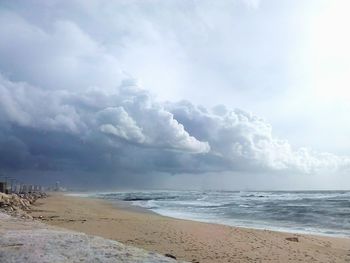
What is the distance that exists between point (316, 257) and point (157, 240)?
239 inches

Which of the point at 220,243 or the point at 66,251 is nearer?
the point at 66,251

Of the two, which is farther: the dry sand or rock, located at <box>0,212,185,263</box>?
the dry sand

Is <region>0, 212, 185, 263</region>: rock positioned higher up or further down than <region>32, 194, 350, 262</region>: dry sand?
higher up

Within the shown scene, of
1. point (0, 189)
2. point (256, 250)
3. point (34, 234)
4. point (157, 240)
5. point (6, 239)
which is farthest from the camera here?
point (0, 189)

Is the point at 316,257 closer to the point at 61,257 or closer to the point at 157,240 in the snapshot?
the point at 157,240

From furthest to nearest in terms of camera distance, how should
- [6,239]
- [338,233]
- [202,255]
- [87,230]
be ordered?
[338,233] < [87,230] < [202,255] < [6,239]

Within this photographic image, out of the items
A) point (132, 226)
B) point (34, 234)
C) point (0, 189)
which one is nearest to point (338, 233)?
point (132, 226)

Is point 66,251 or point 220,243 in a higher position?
point 66,251

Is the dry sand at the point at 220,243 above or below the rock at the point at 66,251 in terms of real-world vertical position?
below

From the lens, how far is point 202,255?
1351 centimetres

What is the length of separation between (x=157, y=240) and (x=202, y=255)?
10.9 ft

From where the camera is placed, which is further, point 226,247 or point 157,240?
point 157,240

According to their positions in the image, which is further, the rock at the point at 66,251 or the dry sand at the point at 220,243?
the dry sand at the point at 220,243

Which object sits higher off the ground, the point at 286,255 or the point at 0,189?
the point at 0,189
